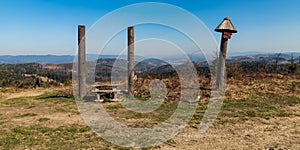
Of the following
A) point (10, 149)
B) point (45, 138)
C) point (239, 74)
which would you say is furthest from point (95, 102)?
point (239, 74)

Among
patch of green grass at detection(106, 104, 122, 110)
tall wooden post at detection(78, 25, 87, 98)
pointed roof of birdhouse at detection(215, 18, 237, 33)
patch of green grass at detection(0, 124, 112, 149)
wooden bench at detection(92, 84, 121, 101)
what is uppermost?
pointed roof of birdhouse at detection(215, 18, 237, 33)

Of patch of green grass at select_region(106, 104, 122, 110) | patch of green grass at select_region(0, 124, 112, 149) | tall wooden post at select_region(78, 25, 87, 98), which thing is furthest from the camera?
tall wooden post at select_region(78, 25, 87, 98)

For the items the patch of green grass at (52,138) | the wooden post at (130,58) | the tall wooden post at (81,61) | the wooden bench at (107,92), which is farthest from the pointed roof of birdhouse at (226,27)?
the patch of green grass at (52,138)

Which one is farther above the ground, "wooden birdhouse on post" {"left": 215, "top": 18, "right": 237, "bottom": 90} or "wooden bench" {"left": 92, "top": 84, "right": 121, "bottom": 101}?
"wooden birdhouse on post" {"left": 215, "top": 18, "right": 237, "bottom": 90}

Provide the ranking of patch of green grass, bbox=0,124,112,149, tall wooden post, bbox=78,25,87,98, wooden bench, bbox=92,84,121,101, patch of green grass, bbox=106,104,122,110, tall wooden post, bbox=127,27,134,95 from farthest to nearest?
tall wooden post, bbox=127,27,134,95 → tall wooden post, bbox=78,25,87,98 → wooden bench, bbox=92,84,121,101 → patch of green grass, bbox=106,104,122,110 → patch of green grass, bbox=0,124,112,149

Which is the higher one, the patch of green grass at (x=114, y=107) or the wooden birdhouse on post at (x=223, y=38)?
the wooden birdhouse on post at (x=223, y=38)

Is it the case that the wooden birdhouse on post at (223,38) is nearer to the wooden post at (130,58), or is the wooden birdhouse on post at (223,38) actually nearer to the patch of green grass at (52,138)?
the wooden post at (130,58)

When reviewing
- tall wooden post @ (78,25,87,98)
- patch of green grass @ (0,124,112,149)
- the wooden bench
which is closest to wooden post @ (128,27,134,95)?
the wooden bench

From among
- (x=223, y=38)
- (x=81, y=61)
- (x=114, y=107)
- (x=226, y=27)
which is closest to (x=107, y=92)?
(x=114, y=107)

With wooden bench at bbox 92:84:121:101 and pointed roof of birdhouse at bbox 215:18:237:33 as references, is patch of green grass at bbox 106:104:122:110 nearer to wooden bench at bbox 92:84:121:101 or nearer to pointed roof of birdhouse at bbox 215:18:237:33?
wooden bench at bbox 92:84:121:101

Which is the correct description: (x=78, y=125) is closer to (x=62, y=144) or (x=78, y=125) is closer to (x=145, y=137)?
(x=62, y=144)

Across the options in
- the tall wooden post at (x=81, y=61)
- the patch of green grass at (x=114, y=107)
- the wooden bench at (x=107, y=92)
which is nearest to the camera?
the patch of green grass at (x=114, y=107)

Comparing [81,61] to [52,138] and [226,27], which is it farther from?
[226,27]

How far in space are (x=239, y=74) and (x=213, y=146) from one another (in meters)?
11.8
